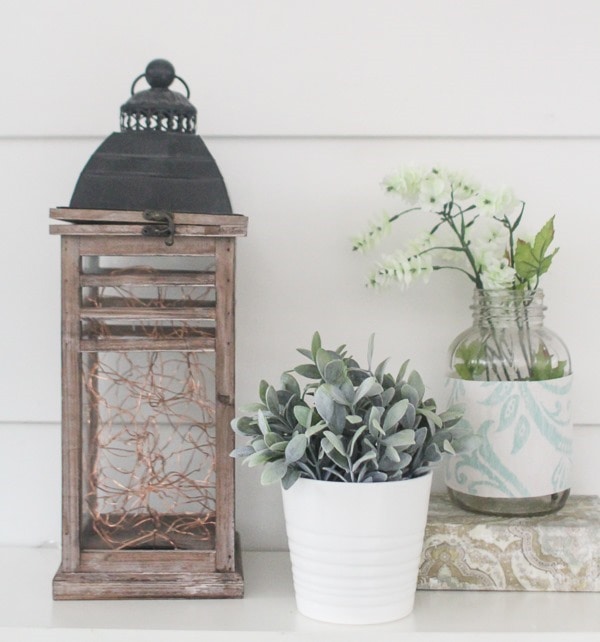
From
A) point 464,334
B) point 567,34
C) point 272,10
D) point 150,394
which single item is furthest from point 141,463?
point 567,34

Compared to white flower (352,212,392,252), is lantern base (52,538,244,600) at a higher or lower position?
lower

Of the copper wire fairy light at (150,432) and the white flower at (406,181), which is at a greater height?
the white flower at (406,181)

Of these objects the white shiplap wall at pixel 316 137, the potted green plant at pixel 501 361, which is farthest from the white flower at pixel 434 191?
the white shiplap wall at pixel 316 137

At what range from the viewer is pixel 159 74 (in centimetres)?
73

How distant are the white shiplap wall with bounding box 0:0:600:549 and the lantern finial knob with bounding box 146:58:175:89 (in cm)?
13

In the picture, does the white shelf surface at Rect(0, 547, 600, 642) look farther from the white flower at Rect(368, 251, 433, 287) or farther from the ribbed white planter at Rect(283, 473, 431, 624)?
the white flower at Rect(368, 251, 433, 287)

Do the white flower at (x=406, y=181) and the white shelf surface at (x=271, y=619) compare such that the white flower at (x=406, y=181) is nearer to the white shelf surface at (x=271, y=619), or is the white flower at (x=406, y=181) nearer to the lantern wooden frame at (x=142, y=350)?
the lantern wooden frame at (x=142, y=350)

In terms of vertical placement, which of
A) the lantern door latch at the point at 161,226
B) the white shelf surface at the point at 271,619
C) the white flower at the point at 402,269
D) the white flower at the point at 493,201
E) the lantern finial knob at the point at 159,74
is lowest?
the white shelf surface at the point at 271,619

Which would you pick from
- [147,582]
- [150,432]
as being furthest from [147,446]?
[147,582]

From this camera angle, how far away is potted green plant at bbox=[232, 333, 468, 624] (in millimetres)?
646

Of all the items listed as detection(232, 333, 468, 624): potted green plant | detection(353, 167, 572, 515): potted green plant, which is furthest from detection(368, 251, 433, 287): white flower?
detection(232, 333, 468, 624): potted green plant

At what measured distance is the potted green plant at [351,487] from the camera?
0.65 metres

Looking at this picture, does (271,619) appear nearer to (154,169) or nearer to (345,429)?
(345,429)

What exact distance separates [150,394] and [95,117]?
300mm
